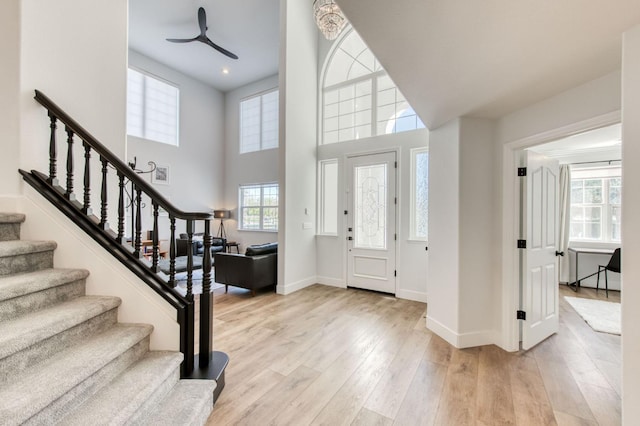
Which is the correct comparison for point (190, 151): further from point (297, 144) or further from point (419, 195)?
point (419, 195)

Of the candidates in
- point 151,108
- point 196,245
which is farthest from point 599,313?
point 151,108

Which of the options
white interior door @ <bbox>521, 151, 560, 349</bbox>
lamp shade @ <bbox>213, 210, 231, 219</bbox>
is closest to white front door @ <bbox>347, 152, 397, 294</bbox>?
white interior door @ <bbox>521, 151, 560, 349</bbox>

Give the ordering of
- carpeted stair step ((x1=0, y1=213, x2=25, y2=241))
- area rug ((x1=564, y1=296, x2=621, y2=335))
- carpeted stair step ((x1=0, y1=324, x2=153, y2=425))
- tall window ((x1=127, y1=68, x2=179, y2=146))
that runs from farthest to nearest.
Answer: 1. tall window ((x1=127, y1=68, x2=179, y2=146))
2. area rug ((x1=564, y1=296, x2=621, y2=335))
3. carpeted stair step ((x1=0, y1=213, x2=25, y2=241))
4. carpeted stair step ((x1=0, y1=324, x2=153, y2=425))

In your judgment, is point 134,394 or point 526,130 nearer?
point 134,394

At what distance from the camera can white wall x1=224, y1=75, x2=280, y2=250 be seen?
23.8 ft

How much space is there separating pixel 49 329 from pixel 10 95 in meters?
1.77

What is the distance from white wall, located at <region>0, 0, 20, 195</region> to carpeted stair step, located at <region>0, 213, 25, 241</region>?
0.21 m

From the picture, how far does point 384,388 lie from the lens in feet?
6.63

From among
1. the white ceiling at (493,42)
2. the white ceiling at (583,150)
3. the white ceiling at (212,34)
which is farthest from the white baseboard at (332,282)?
the white ceiling at (212,34)

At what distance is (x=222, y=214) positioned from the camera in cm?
753

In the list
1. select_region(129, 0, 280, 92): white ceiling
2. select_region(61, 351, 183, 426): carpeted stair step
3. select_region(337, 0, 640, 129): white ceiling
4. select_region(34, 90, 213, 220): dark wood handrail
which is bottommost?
select_region(61, 351, 183, 426): carpeted stair step

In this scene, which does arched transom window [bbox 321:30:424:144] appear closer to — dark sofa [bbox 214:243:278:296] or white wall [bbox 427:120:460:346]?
white wall [bbox 427:120:460:346]

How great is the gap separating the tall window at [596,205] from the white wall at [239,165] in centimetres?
636

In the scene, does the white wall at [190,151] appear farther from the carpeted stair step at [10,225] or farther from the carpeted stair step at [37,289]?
the carpeted stair step at [37,289]
